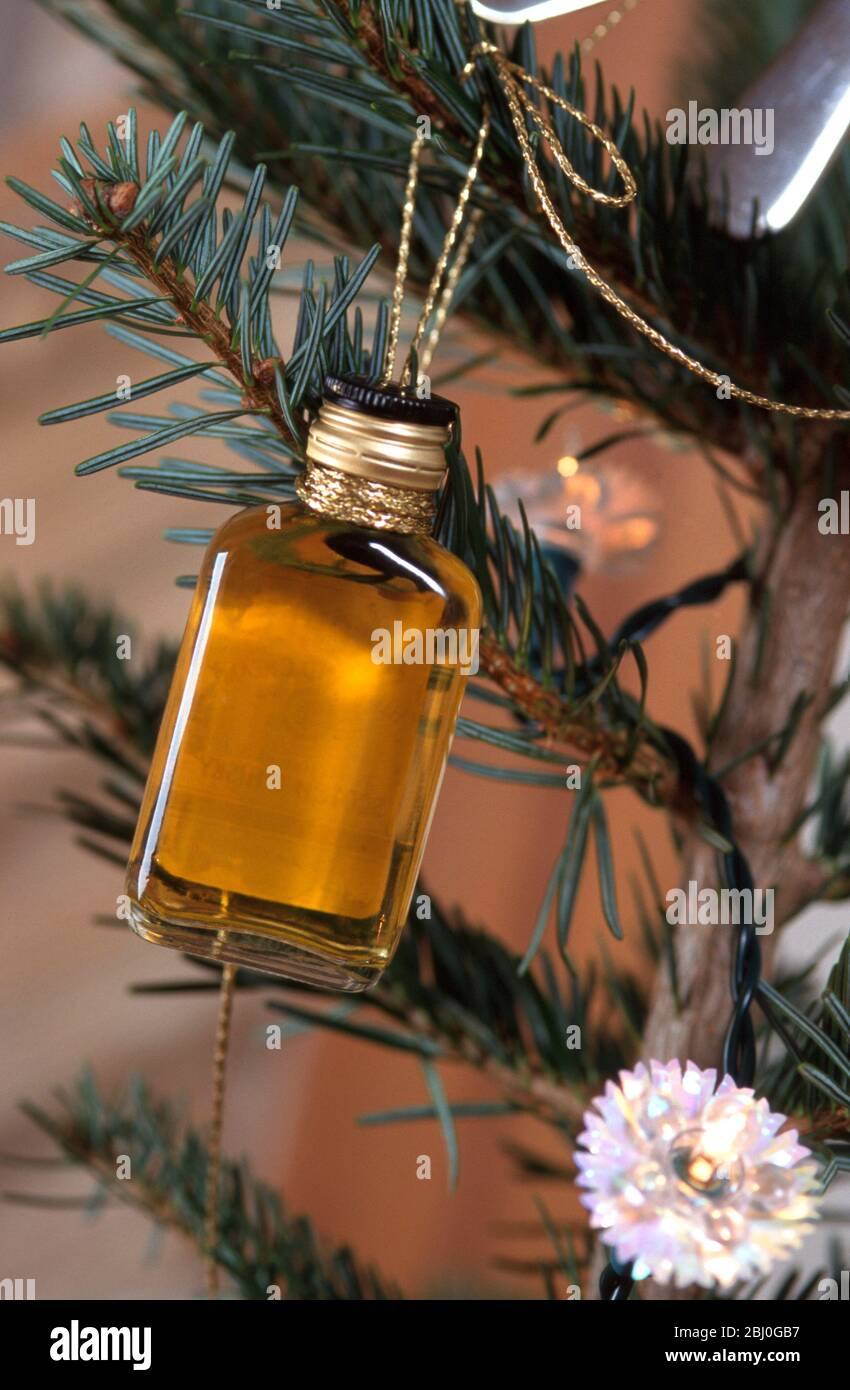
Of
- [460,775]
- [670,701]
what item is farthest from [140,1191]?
[460,775]

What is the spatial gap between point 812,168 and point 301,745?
0.51ft

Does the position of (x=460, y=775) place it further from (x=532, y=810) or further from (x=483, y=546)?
(x=483, y=546)

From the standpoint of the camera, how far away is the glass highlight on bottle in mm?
222

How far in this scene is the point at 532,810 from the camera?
0.91m

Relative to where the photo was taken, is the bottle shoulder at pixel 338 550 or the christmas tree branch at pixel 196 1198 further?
the christmas tree branch at pixel 196 1198

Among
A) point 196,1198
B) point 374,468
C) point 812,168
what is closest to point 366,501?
point 374,468

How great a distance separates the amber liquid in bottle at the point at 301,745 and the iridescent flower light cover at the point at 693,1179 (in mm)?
59

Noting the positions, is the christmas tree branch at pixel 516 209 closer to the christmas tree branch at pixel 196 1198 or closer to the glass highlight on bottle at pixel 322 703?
the glass highlight on bottle at pixel 322 703

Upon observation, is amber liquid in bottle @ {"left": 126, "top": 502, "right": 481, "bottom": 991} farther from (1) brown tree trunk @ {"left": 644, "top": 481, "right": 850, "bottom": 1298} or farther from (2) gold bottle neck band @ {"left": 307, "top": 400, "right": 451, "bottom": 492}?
(1) brown tree trunk @ {"left": 644, "top": 481, "right": 850, "bottom": 1298}

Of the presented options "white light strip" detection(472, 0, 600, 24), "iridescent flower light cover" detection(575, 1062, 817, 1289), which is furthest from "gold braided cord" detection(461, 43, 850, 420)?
"iridescent flower light cover" detection(575, 1062, 817, 1289)

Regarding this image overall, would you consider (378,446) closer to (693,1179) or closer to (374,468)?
(374,468)

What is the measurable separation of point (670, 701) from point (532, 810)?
0.19 m

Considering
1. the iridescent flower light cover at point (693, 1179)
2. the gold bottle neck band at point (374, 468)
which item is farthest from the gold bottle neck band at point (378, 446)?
the iridescent flower light cover at point (693, 1179)

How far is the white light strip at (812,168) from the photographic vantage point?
246 millimetres
